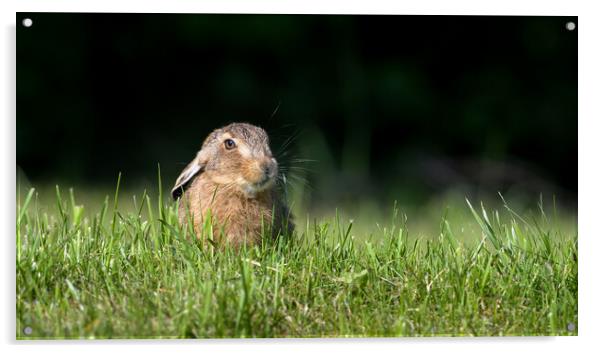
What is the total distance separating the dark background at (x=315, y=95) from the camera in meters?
4.25

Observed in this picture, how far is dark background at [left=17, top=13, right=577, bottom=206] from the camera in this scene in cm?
425

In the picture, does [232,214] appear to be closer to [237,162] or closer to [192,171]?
[237,162]

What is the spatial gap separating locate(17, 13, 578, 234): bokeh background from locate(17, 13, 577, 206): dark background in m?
0.01

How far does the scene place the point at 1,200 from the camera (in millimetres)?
3598

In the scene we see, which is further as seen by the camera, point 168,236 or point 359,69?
point 359,69

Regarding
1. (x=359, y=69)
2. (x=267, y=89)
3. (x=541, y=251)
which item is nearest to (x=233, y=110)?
(x=267, y=89)

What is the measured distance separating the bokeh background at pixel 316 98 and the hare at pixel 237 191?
207 millimetres

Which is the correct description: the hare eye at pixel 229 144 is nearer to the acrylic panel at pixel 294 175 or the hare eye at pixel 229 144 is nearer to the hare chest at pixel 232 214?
the acrylic panel at pixel 294 175

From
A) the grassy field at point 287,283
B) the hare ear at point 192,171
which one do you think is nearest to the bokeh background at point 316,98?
the hare ear at point 192,171

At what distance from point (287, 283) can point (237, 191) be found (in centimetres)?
58

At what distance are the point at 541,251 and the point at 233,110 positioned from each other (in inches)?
85.7

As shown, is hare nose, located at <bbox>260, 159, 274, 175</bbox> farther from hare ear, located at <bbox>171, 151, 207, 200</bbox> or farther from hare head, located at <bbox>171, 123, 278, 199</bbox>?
hare ear, located at <bbox>171, 151, 207, 200</bbox>
